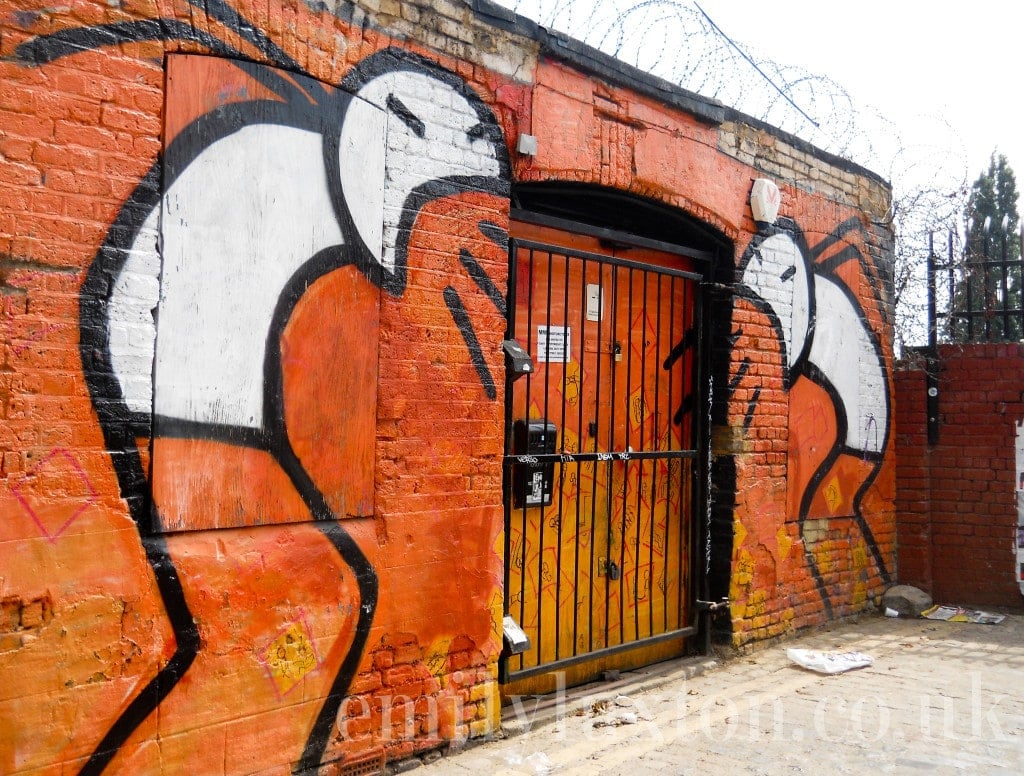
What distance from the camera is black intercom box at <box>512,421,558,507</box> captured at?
4.30 m

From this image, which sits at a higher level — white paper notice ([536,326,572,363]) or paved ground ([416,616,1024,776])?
white paper notice ([536,326,572,363])

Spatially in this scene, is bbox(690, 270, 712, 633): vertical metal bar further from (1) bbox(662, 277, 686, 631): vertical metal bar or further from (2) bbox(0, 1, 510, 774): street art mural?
(2) bbox(0, 1, 510, 774): street art mural

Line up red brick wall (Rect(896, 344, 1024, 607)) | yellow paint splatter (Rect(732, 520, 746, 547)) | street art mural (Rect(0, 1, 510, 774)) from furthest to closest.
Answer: red brick wall (Rect(896, 344, 1024, 607)) → yellow paint splatter (Rect(732, 520, 746, 547)) → street art mural (Rect(0, 1, 510, 774))

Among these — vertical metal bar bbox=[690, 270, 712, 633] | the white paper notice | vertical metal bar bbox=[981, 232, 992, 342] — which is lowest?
vertical metal bar bbox=[690, 270, 712, 633]

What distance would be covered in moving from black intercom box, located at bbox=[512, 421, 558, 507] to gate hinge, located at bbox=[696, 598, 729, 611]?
154cm

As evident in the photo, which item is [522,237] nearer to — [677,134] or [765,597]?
[677,134]

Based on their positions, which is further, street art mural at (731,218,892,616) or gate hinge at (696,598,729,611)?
street art mural at (731,218,892,616)

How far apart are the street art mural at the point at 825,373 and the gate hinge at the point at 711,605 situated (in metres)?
0.73

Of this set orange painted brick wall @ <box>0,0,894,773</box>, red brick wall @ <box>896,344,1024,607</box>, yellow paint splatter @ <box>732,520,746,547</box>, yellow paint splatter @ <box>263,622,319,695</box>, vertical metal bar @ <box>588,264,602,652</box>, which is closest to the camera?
orange painted brick wall @ <box>0,0,894,773</box>

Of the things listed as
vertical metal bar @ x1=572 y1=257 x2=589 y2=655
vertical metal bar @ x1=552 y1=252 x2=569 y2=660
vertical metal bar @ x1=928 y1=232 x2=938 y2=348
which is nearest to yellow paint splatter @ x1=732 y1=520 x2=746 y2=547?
vertical metal bar @ x1=572 y1=257 x2=589 y2=655

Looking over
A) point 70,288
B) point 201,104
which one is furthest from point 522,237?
point 70,288

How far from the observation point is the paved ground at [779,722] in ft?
12.1

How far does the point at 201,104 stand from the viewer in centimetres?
302

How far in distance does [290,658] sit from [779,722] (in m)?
2.45
